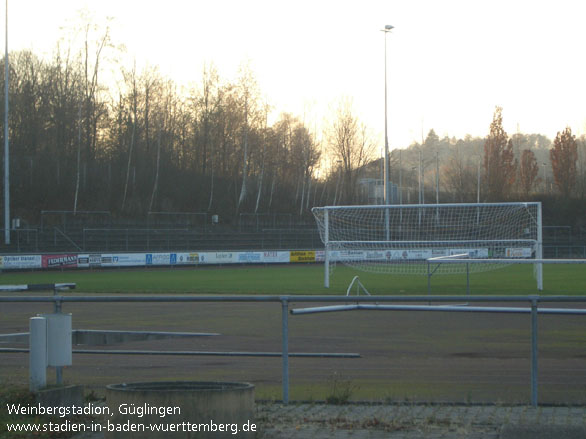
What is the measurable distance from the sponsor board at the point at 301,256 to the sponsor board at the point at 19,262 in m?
18.6

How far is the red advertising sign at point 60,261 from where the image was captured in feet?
147

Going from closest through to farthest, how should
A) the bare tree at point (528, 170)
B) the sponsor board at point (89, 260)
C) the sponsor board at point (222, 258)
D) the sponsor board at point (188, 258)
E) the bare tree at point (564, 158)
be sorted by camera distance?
the sponsor board at point (89, 260)
the sponsor board at point (188, 258)
the sponsor board at point (222, 258)
the bare tree at point (564, 158)
the bare tree at point (528, 170)

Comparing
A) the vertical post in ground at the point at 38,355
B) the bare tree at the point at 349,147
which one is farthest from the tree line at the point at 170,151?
the vertical post in ground at the point at 38,355

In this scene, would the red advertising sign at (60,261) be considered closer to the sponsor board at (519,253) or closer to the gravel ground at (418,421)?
the sponsor board at (519,253)

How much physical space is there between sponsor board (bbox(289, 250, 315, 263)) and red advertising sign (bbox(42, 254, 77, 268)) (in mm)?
16108

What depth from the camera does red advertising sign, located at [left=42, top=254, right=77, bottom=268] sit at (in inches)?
1764

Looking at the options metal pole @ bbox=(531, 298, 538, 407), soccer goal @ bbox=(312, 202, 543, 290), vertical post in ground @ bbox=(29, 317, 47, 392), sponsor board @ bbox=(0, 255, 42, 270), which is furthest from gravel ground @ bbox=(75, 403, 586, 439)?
sponsor board @ bbox=(0, 255, 42, 270)

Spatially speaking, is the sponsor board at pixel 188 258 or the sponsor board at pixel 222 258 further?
the sponsor board at pixel 222 258

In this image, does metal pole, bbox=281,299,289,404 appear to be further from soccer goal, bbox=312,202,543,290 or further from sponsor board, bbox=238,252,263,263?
sponsor board, bbox=238,252,263,263

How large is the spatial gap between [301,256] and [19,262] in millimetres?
20564

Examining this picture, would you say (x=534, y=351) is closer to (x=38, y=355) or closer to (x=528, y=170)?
(x=38, y=355)

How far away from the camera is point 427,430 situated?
6828mm

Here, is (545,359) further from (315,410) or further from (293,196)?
(293,196)

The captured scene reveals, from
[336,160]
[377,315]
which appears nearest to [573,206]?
[336,160]
